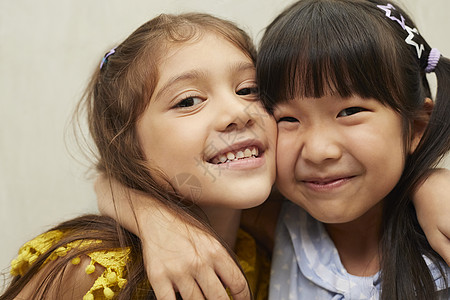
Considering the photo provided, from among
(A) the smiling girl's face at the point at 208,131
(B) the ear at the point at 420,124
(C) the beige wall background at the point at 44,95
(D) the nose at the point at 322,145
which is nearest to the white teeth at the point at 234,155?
(A) the smiling girl's face at the point at 208,131

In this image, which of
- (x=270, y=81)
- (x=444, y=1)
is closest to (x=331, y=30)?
(x=270, y=81)

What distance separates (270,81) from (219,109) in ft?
0.37

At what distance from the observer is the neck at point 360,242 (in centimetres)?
112

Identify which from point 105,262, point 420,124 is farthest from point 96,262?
point 420,124

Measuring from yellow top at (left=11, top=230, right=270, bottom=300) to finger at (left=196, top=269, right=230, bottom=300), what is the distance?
159 millimetres

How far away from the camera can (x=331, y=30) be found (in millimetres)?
997

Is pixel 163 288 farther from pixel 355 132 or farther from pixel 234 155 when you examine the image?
pixel 355 132

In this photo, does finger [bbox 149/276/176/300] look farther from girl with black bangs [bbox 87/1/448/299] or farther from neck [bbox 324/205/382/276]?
neck [bbox 324/205/382/276]

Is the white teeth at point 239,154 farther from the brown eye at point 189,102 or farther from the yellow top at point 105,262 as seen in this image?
the yellow top at point 105,262

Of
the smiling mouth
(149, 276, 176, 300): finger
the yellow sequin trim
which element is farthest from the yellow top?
the smiling mouth

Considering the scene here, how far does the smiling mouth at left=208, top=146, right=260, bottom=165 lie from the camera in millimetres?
1039

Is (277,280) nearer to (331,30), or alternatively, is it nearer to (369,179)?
(369,179)

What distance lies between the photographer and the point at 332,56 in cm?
98

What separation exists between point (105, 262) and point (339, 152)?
0.47 metres
